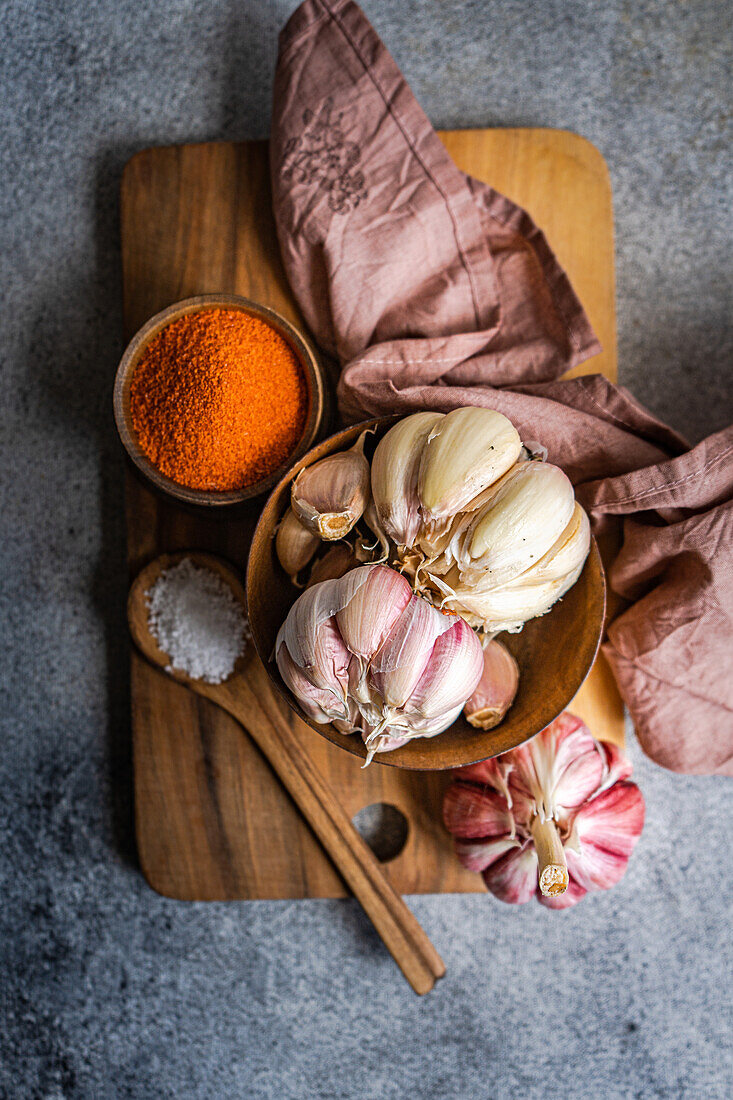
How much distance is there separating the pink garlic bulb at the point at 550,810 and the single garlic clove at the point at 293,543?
27cm

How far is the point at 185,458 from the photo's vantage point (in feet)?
2.10

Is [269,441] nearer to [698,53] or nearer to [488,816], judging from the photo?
[488,816]

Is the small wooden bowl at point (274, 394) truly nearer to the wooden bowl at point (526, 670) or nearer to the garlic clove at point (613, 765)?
the wooden bowl at point (526, 670)

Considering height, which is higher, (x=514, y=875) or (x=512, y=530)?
(x=512, y=530)

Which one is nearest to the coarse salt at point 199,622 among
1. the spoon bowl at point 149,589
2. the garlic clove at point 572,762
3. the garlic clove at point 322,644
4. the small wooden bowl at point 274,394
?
the spoon bowl at point 149,589

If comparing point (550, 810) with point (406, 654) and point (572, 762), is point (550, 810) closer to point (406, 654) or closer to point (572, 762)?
point (572, 762)

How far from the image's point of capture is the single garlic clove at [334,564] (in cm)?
57

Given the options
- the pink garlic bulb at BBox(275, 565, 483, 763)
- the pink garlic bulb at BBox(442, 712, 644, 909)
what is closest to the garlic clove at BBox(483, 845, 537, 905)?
the pink garlic bulb at BBox(442, 712, 644, 909)

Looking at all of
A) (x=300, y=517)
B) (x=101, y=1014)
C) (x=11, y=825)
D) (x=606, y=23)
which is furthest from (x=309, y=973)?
(x=606, y=23)

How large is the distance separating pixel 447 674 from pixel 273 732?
286mm

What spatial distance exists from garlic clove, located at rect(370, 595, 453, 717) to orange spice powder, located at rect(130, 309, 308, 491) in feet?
0.72

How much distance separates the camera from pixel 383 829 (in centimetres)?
81

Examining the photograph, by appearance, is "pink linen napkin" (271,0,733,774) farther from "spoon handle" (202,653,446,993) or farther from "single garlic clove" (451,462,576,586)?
"spoon handle" (202,653,446,993)

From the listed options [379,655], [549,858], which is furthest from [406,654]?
[549,858]
